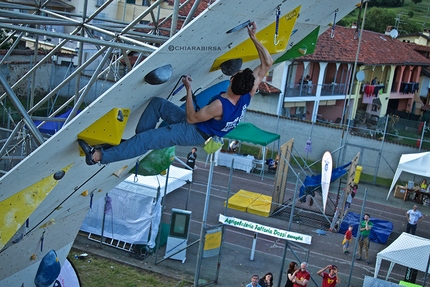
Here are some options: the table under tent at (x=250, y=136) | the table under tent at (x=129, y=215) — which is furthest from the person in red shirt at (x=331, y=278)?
the table under tent at (x=250, y=136)

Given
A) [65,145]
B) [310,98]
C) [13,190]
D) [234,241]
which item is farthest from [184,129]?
[310,98]

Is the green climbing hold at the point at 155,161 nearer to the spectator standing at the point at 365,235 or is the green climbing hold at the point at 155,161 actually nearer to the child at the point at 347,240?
the spectator standing at the point at 365,235

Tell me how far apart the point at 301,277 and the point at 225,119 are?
6646mm

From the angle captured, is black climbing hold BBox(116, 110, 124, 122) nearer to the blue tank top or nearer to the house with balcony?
the blue tank top

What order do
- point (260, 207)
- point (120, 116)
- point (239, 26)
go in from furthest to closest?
point (260, 207) → point (239, 26) → point (120, 116)

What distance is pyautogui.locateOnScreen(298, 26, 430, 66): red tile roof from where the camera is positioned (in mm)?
32500

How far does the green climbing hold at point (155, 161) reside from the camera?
9188 mm

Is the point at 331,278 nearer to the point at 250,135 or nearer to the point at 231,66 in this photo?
the point at 231,66

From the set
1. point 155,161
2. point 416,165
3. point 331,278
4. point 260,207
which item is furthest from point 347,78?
point 155,161

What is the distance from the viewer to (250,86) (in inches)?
237

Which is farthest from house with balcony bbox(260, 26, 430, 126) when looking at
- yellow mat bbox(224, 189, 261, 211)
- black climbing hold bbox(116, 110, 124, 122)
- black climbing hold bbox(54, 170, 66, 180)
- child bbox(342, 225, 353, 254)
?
black climbing hold bbox(116, 110, 124, 122)

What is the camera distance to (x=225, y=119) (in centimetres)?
603

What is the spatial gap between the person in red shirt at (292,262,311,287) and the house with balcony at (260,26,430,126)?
16172mm

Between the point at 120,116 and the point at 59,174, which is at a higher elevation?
the point at 120,116
